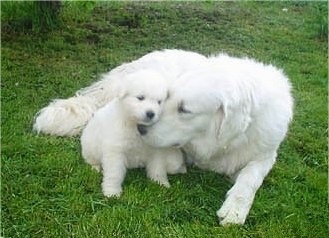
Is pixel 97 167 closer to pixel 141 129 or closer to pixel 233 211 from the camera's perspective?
pixel 141 129

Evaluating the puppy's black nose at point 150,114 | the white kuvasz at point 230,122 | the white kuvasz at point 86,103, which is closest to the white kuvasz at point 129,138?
the puppy's black nose at point 150,114

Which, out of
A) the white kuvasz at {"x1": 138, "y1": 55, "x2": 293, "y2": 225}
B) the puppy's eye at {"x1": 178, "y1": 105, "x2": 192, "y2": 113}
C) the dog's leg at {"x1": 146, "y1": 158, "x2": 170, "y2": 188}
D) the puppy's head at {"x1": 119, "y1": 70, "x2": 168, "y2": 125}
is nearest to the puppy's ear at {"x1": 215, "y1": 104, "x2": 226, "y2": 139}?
the white kuvasz at {"x1": 138, "y1": 55, "x2": 293, "y2": 225}

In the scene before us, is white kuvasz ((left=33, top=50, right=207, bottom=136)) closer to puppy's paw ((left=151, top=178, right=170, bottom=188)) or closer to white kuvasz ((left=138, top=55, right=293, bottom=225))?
white kuvasz ((left=138, top=55, right=293, bottom=225))

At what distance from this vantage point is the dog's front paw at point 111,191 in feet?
13.4

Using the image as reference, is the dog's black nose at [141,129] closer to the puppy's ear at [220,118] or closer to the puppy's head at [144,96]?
the puppy's head at [144,96]

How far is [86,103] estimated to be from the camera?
17.3ft

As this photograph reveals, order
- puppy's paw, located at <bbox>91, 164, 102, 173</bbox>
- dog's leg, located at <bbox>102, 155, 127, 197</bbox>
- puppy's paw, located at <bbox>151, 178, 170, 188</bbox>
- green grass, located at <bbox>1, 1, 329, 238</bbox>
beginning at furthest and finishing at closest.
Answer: puppy's paw, located at <bbox>91, 164, 102, 173</bbox>
puppy's paw, located at <bbox>151, 178, 170, 188</bbox>
dog's leg, located at <bbox>102, 155, 127, 197</bbox>
green grass, located at <bbox>1, 1, 329, 238</bbox>

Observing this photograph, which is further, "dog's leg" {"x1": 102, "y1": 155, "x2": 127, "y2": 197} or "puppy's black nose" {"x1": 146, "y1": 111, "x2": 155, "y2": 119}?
"dog's leg" {"x1": 102, "y1": 155, "x2": 127, "y2": 197}

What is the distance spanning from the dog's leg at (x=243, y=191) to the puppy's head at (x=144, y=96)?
69 cm

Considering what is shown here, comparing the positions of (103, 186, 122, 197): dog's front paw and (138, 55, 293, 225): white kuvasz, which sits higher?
(138, 55, 293, 225): white kuvasz

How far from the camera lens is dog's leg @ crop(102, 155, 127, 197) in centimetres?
412

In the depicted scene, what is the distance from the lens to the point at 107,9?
8703mm

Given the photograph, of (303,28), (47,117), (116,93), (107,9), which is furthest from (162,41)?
(116,93)

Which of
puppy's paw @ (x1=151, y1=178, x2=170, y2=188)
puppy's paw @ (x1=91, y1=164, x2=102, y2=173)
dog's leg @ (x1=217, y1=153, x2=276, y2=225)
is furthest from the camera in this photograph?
puppy's paw @ (x1=91, y1=164, x2=102, y2=173)
